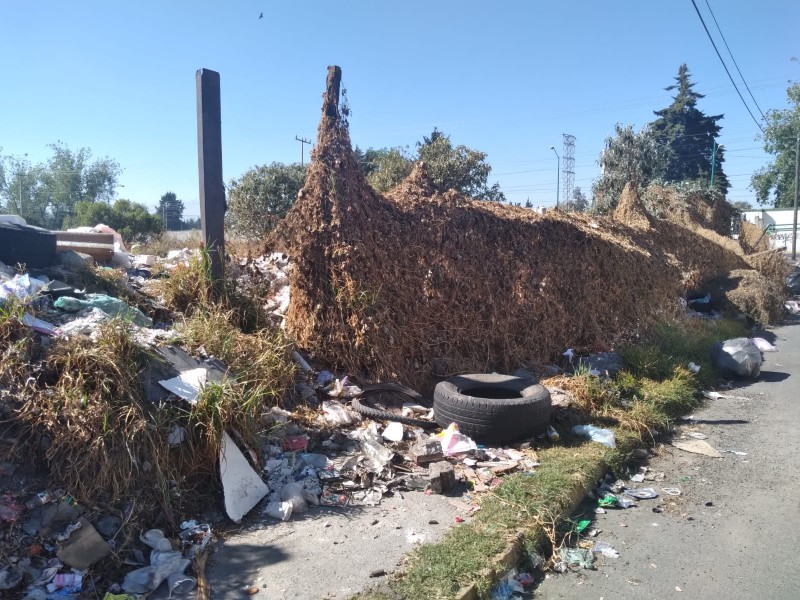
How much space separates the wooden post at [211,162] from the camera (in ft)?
22.4

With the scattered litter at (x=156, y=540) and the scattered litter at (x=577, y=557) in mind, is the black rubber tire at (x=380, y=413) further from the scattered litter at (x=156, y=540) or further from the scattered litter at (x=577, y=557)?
the scattered litter at (x=156, y=540)

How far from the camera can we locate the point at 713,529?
437cm

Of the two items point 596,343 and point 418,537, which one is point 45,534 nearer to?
point 418,537

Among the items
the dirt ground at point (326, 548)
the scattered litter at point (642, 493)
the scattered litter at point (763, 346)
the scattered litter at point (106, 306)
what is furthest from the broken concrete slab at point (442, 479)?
the scattered litter at point (763, 346)

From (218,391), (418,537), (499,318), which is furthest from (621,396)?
(218,391)

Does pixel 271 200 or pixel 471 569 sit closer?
pixel 471 569

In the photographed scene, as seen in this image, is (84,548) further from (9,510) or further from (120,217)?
(120,217)

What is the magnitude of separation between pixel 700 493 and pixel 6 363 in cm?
545

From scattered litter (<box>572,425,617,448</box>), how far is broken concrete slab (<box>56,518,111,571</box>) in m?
4.33

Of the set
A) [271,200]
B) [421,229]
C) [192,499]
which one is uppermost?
[271,200]

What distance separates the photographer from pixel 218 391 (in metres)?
4.46

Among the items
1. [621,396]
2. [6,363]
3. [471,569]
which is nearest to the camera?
[471,569]

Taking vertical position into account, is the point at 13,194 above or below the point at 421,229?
above

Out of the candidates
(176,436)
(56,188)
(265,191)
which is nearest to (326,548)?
(176,436)
